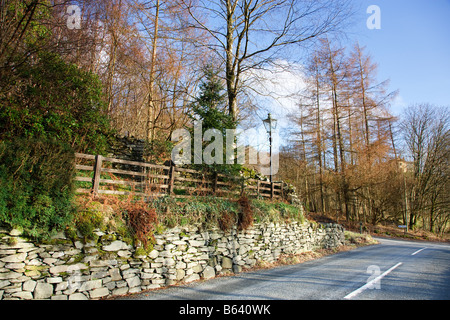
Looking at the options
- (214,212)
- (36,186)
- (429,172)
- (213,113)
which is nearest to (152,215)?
(214,212)

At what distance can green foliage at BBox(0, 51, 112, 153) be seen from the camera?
7266mm

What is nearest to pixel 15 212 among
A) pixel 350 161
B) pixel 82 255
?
pixel 82 255

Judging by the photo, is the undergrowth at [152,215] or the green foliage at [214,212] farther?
the green foliage at [214,212]

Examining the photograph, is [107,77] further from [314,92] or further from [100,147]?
[314,92]

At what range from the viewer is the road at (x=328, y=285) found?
5.31 m

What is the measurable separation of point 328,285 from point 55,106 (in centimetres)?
895

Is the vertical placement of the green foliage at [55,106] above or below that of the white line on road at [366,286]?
above

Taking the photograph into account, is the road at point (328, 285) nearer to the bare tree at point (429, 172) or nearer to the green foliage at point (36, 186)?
the green foliage at point (36, 186)

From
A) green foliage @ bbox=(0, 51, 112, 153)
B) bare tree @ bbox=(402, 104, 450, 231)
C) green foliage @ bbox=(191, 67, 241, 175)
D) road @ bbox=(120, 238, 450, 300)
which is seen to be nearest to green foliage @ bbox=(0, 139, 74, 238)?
road @ bbox=(120, 238, 450, 300)

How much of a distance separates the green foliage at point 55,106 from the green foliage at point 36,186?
3102mm

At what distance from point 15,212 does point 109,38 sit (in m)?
13.6

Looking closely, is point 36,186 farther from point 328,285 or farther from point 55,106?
point 328,285

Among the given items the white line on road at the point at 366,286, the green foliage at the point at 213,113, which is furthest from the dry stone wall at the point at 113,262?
the white line on road at the point at 366,286

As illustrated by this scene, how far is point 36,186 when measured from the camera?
450 centimetres
